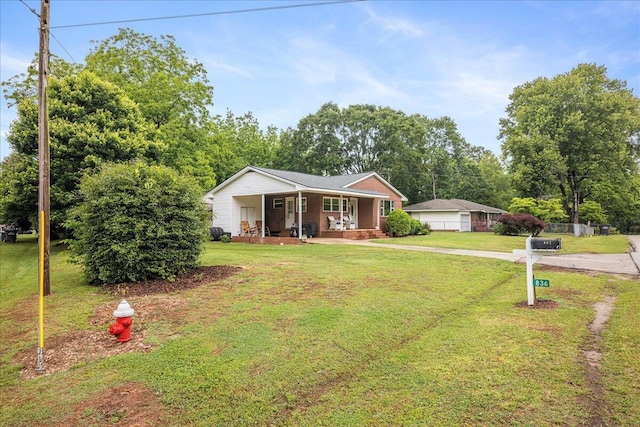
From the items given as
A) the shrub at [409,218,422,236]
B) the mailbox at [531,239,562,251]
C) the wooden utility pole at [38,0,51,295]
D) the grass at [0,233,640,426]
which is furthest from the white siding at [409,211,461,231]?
the wooden utility pole at [38,0,51,295]

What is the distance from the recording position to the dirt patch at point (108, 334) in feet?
15.2

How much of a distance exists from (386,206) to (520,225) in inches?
368

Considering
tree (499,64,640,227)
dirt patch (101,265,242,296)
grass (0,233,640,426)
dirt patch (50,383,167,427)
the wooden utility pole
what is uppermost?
tree (499,64,640,227)

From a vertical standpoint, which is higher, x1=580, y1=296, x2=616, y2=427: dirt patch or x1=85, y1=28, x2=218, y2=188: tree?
x1=85, y1=28, x2=218, y2=188: tree

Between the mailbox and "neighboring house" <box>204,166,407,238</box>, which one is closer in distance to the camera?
the mailbox

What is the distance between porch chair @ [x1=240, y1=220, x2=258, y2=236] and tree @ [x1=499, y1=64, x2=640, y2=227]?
25.6 m

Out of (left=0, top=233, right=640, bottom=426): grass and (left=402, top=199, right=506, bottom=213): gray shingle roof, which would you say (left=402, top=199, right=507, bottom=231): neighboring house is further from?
(left=0, top=233, right=640, bottom=426): grass

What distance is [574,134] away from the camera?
35.0 meters

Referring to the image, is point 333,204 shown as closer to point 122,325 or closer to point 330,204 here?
point 330,204

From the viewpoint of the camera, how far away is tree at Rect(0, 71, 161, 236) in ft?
Answer: 53.3

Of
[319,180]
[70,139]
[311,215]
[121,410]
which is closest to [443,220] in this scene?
Result: [319,180]

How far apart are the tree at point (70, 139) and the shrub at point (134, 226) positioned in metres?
8.49

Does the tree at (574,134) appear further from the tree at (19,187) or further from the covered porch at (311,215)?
the tree at (19,187)

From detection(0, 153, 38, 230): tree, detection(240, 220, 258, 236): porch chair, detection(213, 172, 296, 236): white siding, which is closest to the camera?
detection(0, 153, 38, 230): tree
